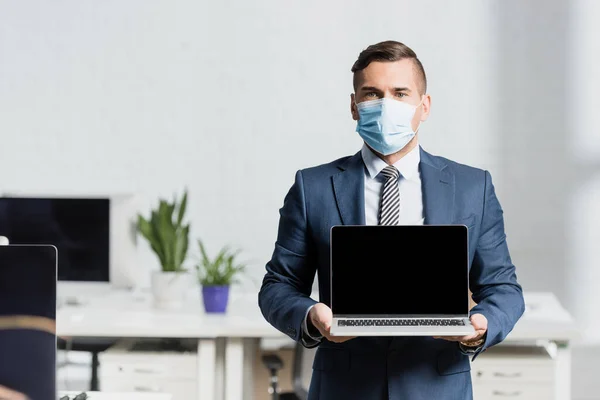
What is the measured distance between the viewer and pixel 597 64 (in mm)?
4098

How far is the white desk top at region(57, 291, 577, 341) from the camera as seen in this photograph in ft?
9.93

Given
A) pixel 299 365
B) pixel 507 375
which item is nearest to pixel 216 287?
pixel 299 365

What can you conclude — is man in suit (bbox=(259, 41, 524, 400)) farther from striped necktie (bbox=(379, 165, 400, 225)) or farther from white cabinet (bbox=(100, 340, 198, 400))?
white cabinet (bbox=(100, 340, 198, 400))

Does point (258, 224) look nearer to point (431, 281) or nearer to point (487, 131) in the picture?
point (487, 131)

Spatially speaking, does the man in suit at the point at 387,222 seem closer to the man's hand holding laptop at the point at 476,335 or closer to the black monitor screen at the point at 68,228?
the man's hand holding laptop at the point at 476,335

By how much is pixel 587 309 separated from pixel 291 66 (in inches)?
72.9

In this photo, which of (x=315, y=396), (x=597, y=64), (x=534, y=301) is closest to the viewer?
(x=315, y=396)

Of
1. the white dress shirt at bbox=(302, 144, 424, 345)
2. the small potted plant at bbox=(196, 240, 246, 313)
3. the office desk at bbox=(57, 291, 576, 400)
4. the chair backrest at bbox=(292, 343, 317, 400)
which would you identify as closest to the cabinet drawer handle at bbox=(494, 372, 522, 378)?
the office desk at bbox=(57, 291, 576, 400)

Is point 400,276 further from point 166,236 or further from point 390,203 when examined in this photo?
point 166,236

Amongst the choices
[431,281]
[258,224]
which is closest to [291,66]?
[258,224]

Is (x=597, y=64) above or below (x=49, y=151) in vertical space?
above

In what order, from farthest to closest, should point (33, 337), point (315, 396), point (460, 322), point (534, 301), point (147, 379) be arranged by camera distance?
point (534, 301), point (147, 379), point (315, 396), point (460, 322), point (33, 337)

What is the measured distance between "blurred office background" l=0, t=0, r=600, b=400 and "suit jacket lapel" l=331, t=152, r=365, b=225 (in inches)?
97.0

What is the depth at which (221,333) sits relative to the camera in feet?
10.0
